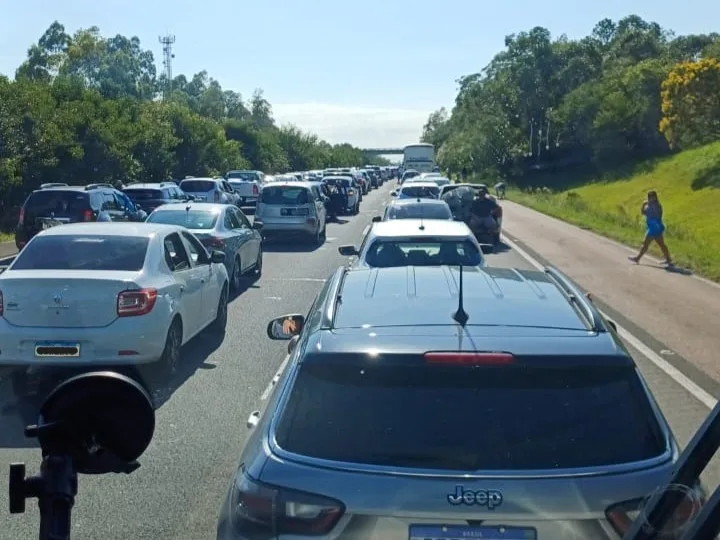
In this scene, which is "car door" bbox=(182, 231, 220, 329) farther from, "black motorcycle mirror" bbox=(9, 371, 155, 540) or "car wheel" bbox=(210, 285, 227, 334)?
"black motorcycle mirror" bbox=(9, 371, 155, 540)

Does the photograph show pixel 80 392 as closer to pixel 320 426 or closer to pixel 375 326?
pixel 320 426

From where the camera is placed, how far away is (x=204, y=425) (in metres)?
8.53

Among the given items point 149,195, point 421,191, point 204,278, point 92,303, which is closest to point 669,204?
point 421,191

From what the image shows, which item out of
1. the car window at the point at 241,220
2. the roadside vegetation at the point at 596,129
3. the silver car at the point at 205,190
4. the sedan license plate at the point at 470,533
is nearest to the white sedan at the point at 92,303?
the sedan license plate at the point at 470,533

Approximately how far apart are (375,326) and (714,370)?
27.0 feet

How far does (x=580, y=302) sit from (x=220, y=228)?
12619 mm

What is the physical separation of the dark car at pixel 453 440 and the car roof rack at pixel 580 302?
5.3 inches

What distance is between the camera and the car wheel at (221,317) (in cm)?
1292

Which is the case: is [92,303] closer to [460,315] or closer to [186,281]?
[186,281]

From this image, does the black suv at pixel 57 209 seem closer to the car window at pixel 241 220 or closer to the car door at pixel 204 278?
the car window at pixel 241 220

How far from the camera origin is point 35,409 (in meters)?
9.04

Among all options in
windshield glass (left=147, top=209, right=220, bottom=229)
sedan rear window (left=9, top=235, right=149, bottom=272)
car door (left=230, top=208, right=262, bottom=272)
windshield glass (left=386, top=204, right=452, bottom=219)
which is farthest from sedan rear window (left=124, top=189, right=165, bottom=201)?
sedan rear window (left=9, top=235, right=149, bottom=272)

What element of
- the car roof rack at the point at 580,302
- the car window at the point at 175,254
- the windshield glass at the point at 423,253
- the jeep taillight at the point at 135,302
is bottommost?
the jeep taillight at the point at 135,302

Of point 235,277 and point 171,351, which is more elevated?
point 171,351
